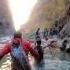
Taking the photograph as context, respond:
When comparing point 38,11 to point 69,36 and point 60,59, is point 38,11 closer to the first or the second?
point 69,36

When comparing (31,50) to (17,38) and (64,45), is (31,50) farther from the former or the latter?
A: (64,45)

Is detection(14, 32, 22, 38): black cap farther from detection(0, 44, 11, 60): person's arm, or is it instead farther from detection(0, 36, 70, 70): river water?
detection(0, 36, 70, 70): river water

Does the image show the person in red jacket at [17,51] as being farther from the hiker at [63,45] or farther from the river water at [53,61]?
the hiker at [63,45]

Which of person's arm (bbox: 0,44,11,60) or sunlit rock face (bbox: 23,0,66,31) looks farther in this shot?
sunlit rock face (bbox: 23,0,66,31)

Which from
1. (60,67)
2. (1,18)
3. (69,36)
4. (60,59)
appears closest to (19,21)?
(60,67)

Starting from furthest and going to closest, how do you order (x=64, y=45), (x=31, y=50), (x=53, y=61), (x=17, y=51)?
(x=64, y=45)
(x=53, y=61)
(x=31, y=50)
(x=17, y=51)

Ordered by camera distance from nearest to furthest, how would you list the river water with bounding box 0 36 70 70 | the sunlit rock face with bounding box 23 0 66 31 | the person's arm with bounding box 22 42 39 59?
the person's arm with bounding box 22 42 39 59 → the river water with bounding box 0 36 70 70 → the sunlit rock face with bounding box 23 0 66 31

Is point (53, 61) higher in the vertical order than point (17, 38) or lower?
lower

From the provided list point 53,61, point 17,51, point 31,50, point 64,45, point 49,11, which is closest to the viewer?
point 17,51

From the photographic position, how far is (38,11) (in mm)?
22734

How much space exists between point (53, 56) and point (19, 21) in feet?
23.5

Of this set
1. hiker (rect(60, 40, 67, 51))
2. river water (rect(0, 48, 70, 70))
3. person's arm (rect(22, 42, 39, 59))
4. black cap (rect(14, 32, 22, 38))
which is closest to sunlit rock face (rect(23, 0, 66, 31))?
hiker (rect(60, 40, 67, 51))

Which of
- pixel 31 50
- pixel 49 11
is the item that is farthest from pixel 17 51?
pixel 49 11

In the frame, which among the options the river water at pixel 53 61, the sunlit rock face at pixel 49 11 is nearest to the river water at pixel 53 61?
the river water at pixel 53 61
